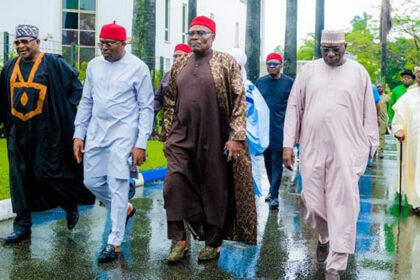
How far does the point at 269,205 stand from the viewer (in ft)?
33.4

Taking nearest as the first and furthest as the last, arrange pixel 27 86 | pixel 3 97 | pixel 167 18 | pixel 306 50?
pixel 27 86 < pixel 3 97 < pixel 167 18 < pixel 306 50

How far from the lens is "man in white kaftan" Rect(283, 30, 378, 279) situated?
6.27 m

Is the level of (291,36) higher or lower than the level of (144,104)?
higher

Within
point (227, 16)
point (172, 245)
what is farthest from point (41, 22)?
point (172, 245)

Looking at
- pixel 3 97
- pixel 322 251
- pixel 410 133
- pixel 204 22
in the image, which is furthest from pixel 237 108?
pixel 410 133

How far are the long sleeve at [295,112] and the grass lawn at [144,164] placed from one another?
3801 mm

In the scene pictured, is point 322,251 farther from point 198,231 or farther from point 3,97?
point 3,97

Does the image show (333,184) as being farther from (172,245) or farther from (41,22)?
(41,22)

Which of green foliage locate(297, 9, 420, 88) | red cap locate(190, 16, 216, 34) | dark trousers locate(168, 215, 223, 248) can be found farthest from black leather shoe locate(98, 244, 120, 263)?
green foliage locate(297, 9, 420, 88)

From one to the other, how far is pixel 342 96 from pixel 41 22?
86.4 ft

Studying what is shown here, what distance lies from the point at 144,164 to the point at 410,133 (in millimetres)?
4631

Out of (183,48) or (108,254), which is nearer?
(108,254)

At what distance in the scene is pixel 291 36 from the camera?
23.8 metres

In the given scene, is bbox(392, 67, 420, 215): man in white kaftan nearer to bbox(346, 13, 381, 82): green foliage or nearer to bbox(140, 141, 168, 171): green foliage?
bbox(140, 141, 168, 171): green foliage
